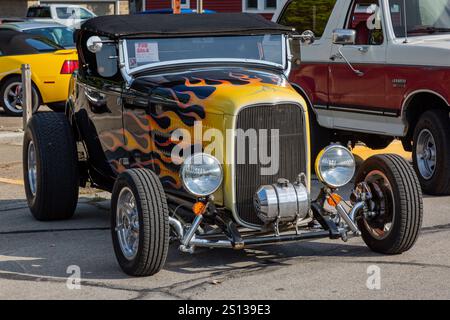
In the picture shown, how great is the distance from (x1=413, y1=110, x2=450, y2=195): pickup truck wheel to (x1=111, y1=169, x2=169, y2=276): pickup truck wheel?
401 centimetres

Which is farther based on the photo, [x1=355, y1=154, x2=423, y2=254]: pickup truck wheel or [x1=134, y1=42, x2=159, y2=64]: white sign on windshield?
[x1=134, y1=42, x2=159, y2=64]: white sign on windshield

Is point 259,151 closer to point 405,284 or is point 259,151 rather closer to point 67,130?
point 405,284

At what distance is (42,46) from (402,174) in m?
11.2

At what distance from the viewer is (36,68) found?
16.5 meters

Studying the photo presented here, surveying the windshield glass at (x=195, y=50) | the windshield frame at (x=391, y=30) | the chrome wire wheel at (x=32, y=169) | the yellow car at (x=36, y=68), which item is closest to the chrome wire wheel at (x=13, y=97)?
the yellow car at (x=36, y=68)

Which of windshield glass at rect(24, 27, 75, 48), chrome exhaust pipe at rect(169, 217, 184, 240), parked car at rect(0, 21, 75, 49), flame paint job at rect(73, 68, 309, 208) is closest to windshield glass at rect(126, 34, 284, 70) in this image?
flame paint job at rect(73, 68, 309, 208)

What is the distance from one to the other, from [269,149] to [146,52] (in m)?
1.60

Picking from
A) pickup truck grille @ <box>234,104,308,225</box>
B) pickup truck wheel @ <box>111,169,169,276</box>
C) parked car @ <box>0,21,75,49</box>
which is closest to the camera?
pickup truck wheel @ <box>111,169,169,276</box>

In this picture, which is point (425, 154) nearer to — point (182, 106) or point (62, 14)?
point (182, 106)

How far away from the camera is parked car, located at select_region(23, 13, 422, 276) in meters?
6.57

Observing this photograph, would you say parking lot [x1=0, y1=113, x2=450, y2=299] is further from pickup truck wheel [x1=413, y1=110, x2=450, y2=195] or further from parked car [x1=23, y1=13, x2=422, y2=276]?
pickup truck wheel [x1=413, y1=110, x2=450, y2=195]

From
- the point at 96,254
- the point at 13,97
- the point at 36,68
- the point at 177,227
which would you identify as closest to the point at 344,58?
the point at 96,254

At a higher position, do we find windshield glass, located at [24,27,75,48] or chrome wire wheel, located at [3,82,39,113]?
windshield glass, located at [24,27,75,48]

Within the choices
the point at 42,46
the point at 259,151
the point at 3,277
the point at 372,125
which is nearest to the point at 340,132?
the point at 372,125
